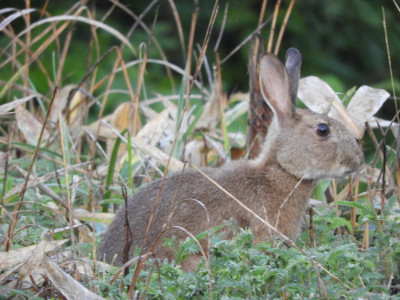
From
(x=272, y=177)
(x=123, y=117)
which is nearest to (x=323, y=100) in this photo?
(x=272, y=177)

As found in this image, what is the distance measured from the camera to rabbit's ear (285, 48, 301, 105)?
4.57 meters

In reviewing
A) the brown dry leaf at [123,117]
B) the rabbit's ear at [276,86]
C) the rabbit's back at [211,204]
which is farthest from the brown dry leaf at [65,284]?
the brown dry leaf at [123,117]

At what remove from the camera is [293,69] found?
4613mm

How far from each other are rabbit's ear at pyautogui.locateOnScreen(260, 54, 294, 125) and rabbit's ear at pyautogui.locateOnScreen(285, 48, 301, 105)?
49 millimetres

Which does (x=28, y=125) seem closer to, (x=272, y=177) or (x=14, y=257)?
(x=272, y=177)

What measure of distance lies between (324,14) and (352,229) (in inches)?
209

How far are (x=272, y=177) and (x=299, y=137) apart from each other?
33 cm

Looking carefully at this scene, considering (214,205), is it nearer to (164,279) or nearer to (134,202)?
(134,202)

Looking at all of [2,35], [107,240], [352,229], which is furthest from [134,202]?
[2,35]

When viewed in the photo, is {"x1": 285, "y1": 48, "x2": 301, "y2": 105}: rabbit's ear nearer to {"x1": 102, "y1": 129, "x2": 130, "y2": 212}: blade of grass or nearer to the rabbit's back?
the rabbit's back

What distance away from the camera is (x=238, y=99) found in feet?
20.6

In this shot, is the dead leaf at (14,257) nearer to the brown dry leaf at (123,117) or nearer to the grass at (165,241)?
the grass at (165,241)

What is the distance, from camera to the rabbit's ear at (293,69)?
4.57 metres

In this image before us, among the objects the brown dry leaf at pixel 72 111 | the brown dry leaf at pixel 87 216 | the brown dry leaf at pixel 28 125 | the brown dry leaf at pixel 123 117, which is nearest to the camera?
the brown dry leaf at pixel 87 216
